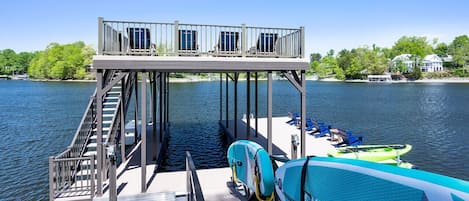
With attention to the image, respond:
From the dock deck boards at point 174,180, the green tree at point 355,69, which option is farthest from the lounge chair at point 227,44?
the green tree at point 355,69

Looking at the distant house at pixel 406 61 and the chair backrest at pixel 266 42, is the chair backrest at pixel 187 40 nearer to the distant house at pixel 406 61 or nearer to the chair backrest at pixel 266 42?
the chair backrest at pixel 266 42

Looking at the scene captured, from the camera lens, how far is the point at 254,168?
6.07 metres

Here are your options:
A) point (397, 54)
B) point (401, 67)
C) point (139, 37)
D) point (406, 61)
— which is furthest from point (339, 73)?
point (139, 37)

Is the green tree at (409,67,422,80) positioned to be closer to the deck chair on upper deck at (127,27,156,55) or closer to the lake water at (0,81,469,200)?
the lake water at (0,81,469,200)

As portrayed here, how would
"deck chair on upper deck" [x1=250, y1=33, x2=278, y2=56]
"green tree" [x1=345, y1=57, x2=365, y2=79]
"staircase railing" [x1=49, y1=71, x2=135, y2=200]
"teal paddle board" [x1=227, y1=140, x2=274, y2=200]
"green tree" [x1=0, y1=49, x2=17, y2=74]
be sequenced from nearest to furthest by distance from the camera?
"teal paddle board" [x1=227, y1=140, x2=274, y2=200]
"staircase railing" [x1=49, y1=71, x2=135, y2=200]
"deck chair on upper deck" [x1=250, y1=33, x2=278, y2=56]
"green tree" [x1=345, y1=57, x2=365, y2=79]
"green tree" [x1=0, y1=49, x2=17, y2=74]

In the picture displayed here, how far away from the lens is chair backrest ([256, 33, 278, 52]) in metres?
8.30

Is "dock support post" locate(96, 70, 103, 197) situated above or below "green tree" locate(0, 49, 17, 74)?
below

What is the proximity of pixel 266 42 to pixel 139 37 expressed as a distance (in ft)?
10.0

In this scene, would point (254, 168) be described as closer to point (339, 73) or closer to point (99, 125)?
point (99, 125)

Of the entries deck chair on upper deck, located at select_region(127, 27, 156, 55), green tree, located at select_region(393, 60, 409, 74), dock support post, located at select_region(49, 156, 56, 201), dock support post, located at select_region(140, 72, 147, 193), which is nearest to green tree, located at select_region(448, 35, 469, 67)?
green tree, located at select_region(393, 60, 409, 74)

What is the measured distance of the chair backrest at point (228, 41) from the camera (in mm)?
7953

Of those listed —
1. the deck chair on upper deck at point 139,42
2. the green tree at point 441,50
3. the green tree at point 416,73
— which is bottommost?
the deck chair on upper deck at point 139,42

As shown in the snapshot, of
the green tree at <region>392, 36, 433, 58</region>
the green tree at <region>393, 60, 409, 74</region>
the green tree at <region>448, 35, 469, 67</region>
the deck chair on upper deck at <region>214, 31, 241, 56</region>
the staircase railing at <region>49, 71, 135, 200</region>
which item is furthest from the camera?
the green tree at <region>392, 36, 433, 58</region>

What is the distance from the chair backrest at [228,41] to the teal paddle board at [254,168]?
7.93 feet
